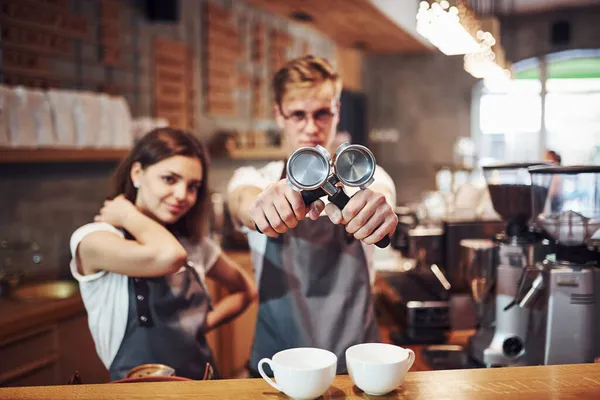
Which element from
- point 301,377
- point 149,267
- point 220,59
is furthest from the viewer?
point 220,59

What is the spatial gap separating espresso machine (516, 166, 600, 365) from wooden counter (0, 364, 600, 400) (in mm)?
271

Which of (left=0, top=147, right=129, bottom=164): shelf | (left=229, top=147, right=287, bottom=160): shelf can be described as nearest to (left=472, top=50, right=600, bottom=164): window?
(left=229, top=147, right=287, bottom=160): shelf

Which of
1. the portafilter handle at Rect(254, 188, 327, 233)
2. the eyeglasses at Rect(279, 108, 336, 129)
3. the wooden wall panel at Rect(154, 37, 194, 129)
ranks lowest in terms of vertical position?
the portafilter handle at Rect(254, 188, 327, 233)

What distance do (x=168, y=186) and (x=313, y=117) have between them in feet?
1.62

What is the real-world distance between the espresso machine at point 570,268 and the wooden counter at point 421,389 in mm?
271

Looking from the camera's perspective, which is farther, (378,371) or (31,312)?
(31,312)

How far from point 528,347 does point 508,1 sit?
6.89 m

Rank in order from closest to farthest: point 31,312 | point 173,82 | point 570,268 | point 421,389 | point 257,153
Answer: point 421,389, point 570,268, point 31,312, point 173,82, point 257,153

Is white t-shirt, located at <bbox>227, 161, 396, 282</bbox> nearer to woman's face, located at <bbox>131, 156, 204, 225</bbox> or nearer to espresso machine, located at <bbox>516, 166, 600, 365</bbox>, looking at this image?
woman's face, located at <bbox>131, 156, 204, 225</bbox>

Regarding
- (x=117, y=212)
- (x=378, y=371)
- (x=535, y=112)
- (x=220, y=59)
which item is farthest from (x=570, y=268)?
(x=535, y=112)

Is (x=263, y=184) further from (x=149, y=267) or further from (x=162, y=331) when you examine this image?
(x=162, y=331)

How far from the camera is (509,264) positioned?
179cm

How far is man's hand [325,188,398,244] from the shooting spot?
1.29 metres

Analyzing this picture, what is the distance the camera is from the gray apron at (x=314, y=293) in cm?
181
